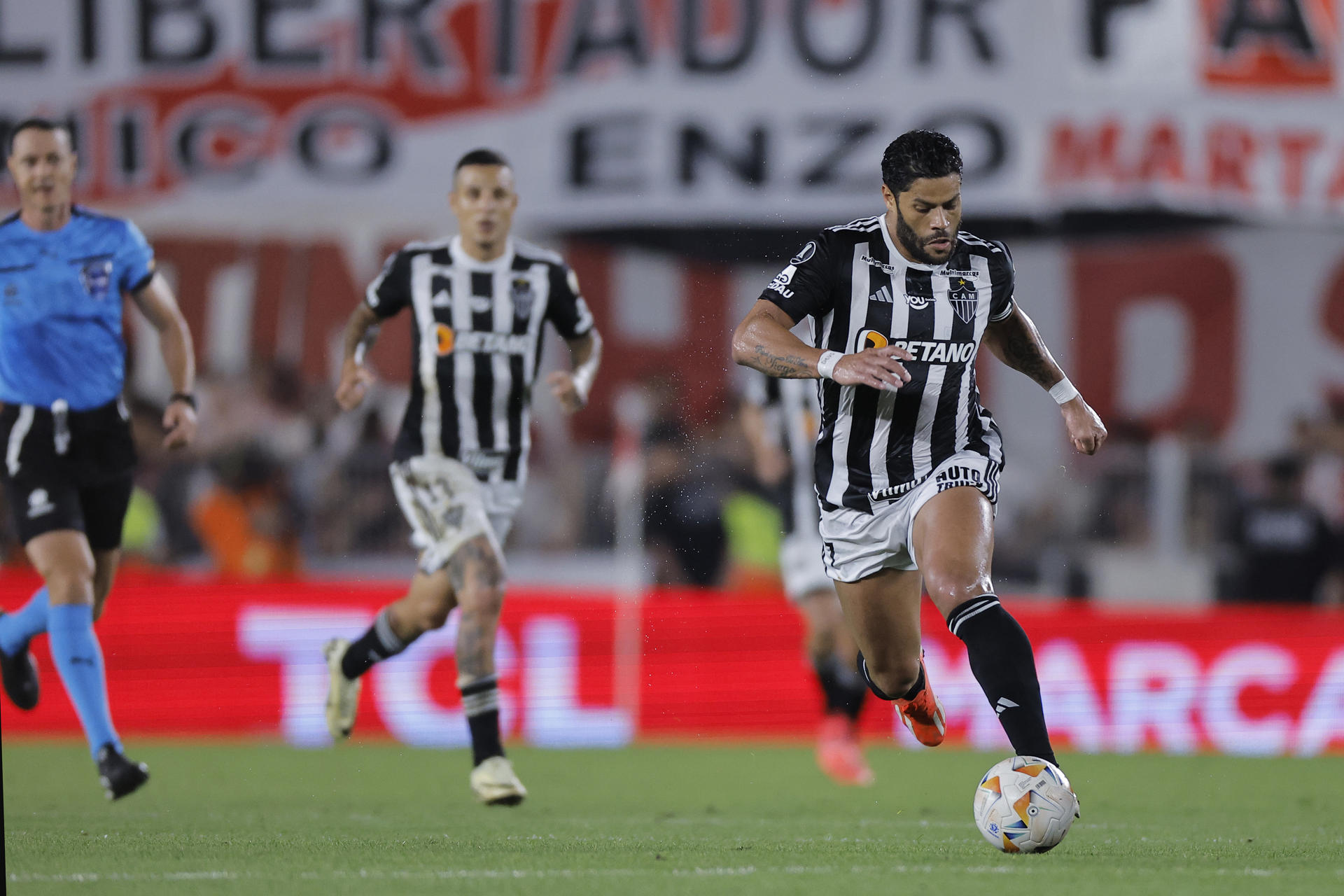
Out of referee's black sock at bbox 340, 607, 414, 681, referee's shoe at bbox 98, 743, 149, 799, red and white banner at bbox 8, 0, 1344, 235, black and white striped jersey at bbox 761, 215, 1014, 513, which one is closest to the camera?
black and white striped jersey at bbox 761, 215, 1014, 513

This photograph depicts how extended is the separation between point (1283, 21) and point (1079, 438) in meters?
6.85

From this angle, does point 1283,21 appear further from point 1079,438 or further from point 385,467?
point 1079,438

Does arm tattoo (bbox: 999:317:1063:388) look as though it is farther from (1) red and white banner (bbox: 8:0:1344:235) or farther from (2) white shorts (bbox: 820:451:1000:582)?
(1) red and white banner (bbox: 8:0:1344:235)

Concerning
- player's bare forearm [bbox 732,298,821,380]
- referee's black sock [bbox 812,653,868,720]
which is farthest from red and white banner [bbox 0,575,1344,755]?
player's bare forearm [bbox 732,298,821,380]

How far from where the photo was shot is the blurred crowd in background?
→ 10.5 meters

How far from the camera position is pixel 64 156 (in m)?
6.29

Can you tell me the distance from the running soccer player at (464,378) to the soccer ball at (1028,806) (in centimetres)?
240

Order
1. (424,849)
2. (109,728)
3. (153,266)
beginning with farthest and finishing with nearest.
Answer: (153,266), (109,728), (424,849)

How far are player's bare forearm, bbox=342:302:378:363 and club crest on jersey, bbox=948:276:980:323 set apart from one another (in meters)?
2.43

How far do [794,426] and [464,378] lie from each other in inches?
76.6

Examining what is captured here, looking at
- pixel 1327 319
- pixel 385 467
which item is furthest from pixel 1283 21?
pixel 385 467

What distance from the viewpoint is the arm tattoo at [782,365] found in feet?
15.7

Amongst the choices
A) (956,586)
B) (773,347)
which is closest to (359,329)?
(773,347)

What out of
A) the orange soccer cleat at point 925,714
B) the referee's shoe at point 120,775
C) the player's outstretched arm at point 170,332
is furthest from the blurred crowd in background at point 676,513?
the referee's shoe at point 120,775
